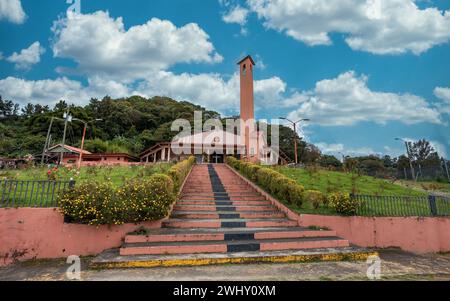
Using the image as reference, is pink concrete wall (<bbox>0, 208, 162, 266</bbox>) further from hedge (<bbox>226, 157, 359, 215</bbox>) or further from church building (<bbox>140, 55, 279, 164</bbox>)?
church building (<bbox>140, 55, 279, 164</bbox>)

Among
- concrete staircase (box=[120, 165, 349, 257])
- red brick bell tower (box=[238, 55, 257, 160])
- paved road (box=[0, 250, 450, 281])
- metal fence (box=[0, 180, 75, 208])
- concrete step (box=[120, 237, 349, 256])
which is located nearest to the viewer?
paved road (box=[0, 250, 450, 281])

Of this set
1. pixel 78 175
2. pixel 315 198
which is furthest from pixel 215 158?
pixel 315 198

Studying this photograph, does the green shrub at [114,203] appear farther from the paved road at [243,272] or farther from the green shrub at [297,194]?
the green shrub at [297,194]

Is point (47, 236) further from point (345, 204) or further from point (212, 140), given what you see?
point (212, 140)

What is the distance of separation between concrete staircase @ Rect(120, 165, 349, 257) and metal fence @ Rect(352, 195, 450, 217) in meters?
1.90

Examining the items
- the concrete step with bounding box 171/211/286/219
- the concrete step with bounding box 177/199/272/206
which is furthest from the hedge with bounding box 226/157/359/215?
the concrete step with bounding box 171/211/286/219

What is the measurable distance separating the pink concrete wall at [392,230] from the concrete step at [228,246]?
3.01 feet

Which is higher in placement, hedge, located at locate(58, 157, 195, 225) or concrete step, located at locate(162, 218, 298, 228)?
hedge, located at locate(58, 157, 195, 225)

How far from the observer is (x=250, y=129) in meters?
26.2

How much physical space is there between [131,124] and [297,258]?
170 ft

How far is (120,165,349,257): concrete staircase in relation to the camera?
555cm

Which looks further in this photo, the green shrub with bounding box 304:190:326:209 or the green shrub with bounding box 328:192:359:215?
the green shrub with bounding box 304:190:326:209
